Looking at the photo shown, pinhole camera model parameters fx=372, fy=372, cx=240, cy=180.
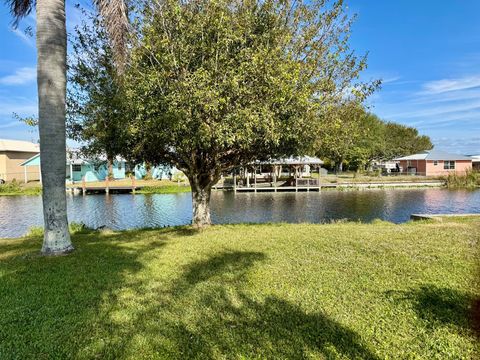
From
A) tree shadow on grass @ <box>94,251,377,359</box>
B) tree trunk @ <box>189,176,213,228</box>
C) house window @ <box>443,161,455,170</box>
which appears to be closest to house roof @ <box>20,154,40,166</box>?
tree trunk @ <box>189,176,213,228</box>

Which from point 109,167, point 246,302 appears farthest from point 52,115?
point 109,167

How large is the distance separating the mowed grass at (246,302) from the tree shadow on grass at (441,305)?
0.01m

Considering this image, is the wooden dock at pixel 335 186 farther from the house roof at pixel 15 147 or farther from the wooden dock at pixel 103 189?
the house roof at pixel 15 147

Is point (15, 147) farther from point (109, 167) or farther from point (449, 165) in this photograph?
point (449, 165)

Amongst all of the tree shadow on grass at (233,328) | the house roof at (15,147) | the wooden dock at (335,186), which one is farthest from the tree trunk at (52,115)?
the house roof at (15,147)

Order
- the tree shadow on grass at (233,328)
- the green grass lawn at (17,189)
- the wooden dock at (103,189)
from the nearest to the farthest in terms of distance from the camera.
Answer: the tree shadow on grass at (233,328) → the green grass lawn at (17,189) → the wooden dock at (103,189)

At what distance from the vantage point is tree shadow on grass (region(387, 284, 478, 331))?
14.3ft

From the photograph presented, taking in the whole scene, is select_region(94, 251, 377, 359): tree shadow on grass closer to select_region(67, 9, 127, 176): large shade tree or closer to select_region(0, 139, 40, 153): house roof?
select_region(67, 9, 127, 176): large shade tree

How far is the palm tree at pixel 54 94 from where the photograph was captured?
7.68m

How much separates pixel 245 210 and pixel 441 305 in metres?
22.2

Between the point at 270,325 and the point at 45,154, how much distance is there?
6.05 m

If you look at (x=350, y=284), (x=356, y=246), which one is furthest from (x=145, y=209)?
(x=350, y=284)

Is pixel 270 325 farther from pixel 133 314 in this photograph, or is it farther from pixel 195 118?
pixel 195 118

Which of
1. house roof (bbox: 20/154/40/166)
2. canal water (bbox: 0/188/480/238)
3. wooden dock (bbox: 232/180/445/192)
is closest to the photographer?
canal water (bbox: 0/188/480/238)
